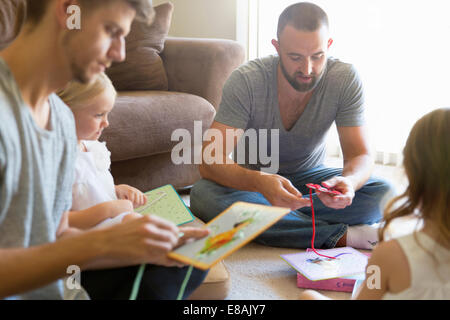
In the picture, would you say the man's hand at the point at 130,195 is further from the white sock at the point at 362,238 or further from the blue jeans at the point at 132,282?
the white sock at the point at 362,238

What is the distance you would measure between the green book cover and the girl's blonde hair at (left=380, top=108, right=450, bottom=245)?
0.74 metres

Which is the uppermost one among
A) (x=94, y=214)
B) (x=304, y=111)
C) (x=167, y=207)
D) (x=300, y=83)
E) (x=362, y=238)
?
(x=300, y=83)

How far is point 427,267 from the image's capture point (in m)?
0.82

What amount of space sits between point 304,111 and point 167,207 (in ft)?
1.98

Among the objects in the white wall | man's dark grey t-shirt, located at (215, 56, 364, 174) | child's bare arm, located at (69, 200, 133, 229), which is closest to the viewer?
child's bare arm, located at (69, 200, 133, 229)

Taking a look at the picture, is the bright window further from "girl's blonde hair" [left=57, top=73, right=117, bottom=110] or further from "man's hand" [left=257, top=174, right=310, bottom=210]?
"girl's blonde hair" [left=57, top=73, right=117, bottom=110]

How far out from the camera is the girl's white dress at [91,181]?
4.00ft

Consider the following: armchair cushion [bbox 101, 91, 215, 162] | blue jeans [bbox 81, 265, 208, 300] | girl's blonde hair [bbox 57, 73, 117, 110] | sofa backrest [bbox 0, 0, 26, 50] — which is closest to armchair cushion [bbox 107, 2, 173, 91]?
armchair cushion [bbox 101, 91, 215, 162]

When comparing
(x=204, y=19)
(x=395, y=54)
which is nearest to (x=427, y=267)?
(x=395, y=54)

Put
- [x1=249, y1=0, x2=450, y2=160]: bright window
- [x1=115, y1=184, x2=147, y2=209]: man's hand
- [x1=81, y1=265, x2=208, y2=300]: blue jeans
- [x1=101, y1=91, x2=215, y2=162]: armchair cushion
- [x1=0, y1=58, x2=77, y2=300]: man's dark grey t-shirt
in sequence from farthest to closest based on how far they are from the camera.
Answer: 1. [x1=249, y1=0, x2=450, y2=160]: bright window
2. [x1=101, y1=91, x2=215, y2=162]: armchair cushion
3. [x1=115, y1=184, x2=147, y2=209]: man's hand
4. [x1=81, y1=265, x2=208, y2=300]: blue jeans
5. [x1=0, y1=58, x2=77, y2=300]: man's dark grey t-shirt

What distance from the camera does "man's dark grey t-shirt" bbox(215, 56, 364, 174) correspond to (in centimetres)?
168

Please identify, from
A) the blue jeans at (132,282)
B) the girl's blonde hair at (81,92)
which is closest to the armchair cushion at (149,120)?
the girl's blonde hair at (81,92)

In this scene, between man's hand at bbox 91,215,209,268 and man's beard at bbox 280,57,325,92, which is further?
man's beard at bbox 280,57,325,92

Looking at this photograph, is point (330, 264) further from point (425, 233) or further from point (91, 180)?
point (91, 180)
